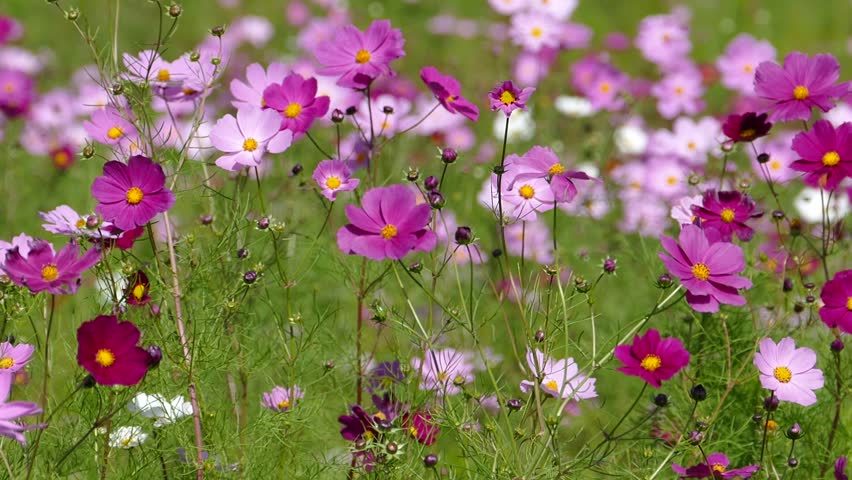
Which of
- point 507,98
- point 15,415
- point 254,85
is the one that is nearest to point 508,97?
point 507,98

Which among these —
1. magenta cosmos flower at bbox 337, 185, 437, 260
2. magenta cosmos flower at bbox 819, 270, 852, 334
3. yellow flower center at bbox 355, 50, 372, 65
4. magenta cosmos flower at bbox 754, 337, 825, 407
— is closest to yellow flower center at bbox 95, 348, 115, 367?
magenta cosmos flower at bbox 337, 185, 437, 260

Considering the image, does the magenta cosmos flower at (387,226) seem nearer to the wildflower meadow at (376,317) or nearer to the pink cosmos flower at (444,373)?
the wildflower meadow at (376,317)

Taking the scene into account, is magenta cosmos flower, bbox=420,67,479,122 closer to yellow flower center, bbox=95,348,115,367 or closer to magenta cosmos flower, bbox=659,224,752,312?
magenta cosmos flower, bbox=659,224,752,312

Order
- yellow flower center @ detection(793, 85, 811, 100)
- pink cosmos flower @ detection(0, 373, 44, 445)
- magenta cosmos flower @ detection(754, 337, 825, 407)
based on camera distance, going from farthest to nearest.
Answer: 1. yellow flower center @ detection(793, 85, 811, 100)
2. magenta cosmos flower @ detection(754, 337, 825, 407)
3. pink cosmos flower @ detection(0, 373, 44, 445)

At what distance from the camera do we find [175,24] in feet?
4.67

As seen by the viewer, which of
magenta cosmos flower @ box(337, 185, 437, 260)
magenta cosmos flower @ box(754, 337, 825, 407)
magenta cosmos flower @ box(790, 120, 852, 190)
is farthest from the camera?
magenta cosmos flower @ box(790, 120, 852, 190)

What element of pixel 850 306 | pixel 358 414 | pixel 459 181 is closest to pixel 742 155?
pixel 459 181

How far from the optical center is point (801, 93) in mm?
1620

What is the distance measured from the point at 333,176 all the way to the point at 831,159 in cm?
79

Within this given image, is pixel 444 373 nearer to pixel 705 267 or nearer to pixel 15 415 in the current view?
pixel 705 267

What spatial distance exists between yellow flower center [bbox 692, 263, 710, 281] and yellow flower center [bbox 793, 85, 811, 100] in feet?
1.46

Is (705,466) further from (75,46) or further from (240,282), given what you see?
(75,46)

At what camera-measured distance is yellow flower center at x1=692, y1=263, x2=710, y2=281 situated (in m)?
1.35

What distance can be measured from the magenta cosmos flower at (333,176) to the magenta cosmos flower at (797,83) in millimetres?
721
